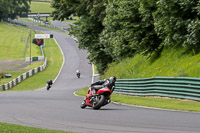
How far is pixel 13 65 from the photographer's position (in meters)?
71.4

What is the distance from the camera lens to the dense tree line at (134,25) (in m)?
22.7

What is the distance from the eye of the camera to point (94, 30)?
41406 millimetres

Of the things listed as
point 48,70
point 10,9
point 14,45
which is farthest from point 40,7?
point 48,70

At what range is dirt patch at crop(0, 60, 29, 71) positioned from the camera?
6679 centimetres

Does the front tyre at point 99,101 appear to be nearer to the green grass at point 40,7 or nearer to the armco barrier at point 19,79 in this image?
the armco barrier at point 19,79

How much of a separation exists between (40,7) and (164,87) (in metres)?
174

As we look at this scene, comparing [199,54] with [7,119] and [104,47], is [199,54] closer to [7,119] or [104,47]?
[7,119]

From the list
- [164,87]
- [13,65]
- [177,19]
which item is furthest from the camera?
[13,65]

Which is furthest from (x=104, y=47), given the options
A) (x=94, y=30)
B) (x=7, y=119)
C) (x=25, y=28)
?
(x=25, y=28)

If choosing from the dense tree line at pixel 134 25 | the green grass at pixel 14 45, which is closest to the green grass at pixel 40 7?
the green grass at pixel 14 45

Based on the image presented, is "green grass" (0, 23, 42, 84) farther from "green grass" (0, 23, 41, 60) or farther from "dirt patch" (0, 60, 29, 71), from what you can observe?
"dirt patch" (0, 60, 29, 71)

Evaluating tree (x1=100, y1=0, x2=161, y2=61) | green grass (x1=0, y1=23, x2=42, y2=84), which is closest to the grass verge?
tree (x1=100, y1=0, x2=161, y2=61)

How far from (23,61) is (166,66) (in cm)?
5548

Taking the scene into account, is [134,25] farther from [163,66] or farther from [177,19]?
[177,19]
